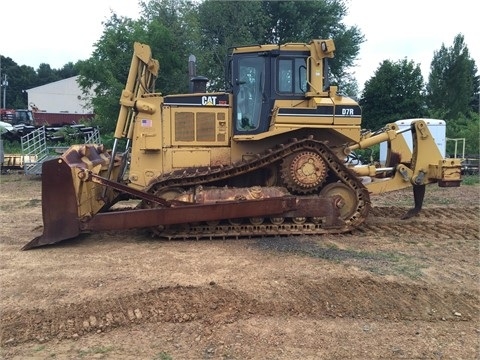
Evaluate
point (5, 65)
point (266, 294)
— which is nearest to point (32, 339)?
point (266, 294)

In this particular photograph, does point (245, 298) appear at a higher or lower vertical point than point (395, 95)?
lower

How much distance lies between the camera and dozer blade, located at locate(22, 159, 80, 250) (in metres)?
7.64

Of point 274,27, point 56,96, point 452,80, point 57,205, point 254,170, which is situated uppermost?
point 274,27

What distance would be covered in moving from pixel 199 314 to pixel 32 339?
1.56m

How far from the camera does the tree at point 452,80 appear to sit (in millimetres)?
40906

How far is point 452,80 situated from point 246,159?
3805 cm

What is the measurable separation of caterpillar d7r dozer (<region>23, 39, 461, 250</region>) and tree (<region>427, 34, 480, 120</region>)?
35311 millimetres

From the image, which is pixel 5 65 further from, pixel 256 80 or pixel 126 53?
pixel 256 80

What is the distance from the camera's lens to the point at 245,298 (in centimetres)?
521

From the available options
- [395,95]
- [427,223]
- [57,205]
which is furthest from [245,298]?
[395,95]

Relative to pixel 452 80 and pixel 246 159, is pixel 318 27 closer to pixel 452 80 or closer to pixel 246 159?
pixel 452 80

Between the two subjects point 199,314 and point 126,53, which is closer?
point 199,314

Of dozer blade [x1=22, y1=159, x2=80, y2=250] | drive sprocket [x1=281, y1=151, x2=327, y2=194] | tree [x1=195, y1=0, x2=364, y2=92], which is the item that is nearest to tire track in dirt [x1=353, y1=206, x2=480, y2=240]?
drive sprocket [x1=281, y1=151, x2=327, y2=194]

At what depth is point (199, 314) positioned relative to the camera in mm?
4863
